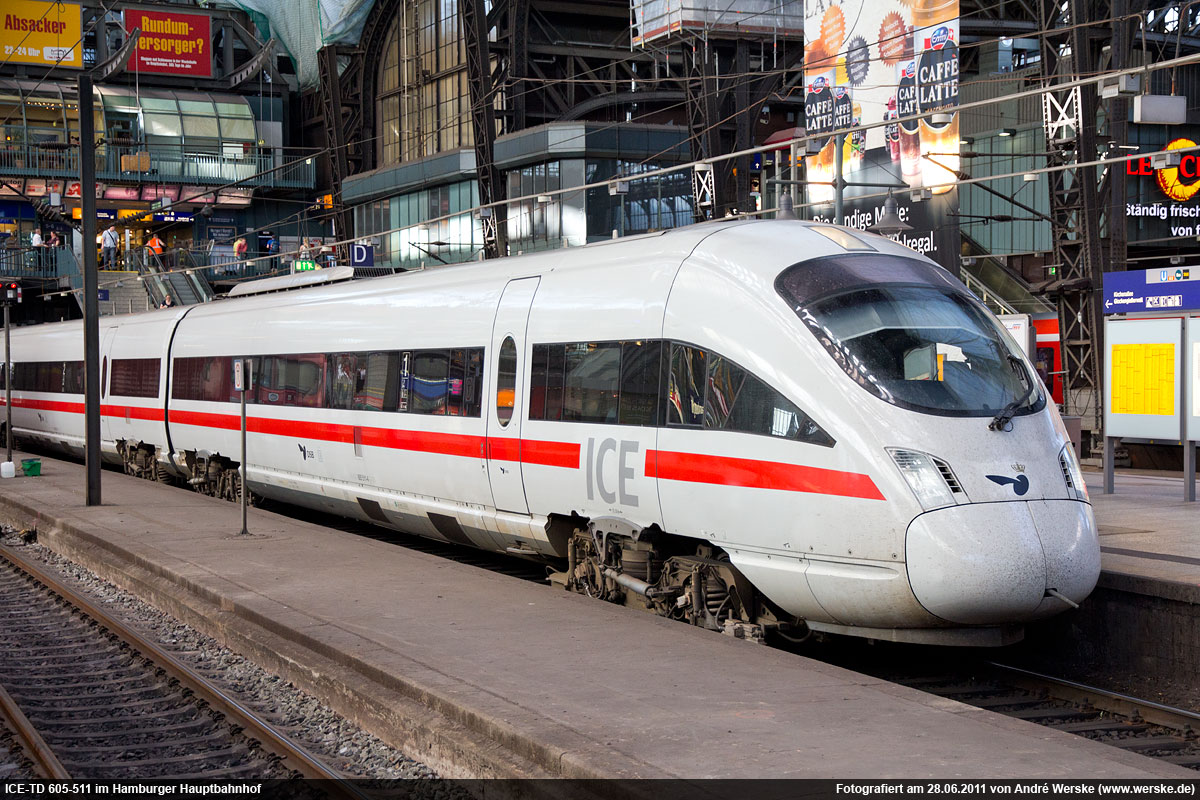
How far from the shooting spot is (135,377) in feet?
75.4

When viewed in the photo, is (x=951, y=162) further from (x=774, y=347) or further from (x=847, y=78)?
(x=774, y=347)

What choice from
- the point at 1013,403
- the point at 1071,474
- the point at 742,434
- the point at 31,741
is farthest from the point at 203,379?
the point at 1071,474

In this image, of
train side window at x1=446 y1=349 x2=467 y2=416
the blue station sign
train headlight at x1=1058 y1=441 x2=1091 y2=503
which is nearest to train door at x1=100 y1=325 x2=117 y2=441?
train side window at x1=446 y1=349 x2=467 y2=416

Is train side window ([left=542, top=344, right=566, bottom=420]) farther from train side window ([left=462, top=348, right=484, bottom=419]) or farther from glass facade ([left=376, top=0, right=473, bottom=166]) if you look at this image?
glass facade ([left=376, top=0, right=473, bottom=166])

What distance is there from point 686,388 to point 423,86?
39.7m

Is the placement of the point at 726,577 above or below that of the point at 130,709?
above

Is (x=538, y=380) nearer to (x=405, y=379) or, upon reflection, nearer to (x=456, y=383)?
(x=456, y=383)

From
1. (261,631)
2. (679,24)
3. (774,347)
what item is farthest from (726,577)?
(679,24)

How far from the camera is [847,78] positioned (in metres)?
27.1

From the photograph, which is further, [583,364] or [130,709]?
[583,364]

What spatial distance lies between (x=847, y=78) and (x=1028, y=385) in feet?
63.8

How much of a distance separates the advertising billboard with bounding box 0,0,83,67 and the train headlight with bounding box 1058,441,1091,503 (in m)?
68.4

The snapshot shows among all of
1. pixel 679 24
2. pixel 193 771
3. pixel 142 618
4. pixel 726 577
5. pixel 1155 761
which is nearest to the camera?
pixel 1155 761

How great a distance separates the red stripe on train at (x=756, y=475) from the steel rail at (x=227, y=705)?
3.36 m
